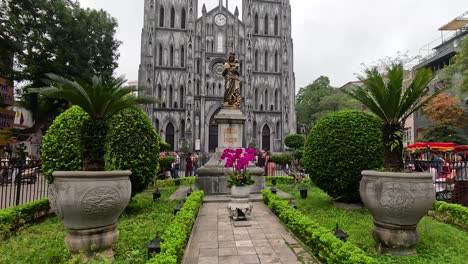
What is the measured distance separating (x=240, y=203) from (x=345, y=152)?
10.9 ft

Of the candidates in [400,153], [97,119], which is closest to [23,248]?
[97,119]

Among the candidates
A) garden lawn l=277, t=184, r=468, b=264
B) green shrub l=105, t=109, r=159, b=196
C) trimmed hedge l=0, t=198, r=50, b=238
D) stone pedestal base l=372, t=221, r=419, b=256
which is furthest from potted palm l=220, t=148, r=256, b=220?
trimmed hedge l=0, t=198, r=50, b=238

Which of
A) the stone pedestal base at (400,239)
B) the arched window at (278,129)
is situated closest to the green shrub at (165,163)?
the stone pedestal base at (400,239)

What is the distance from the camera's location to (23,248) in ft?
18.9

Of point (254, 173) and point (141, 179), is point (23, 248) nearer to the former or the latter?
point (141, 179)

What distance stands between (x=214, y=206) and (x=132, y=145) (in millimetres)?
3308

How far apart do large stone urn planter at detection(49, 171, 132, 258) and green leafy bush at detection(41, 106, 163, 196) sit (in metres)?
3.32

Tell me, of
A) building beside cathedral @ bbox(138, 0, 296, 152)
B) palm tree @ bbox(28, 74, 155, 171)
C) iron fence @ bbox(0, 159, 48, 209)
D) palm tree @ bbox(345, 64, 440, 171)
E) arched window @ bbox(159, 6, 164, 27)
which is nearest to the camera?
palm tree @ bbox(28, 74, 155, 171)

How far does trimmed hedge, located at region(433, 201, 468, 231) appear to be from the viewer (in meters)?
7.14

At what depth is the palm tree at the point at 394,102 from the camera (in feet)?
18.5

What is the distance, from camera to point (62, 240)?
6262 millimetres

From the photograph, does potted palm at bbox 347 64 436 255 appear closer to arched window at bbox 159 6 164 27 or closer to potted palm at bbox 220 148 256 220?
potted palm at bbox 220 148 256 220

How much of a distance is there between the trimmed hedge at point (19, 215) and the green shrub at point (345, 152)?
779 centimetres

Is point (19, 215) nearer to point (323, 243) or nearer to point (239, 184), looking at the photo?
point (239, 184)
